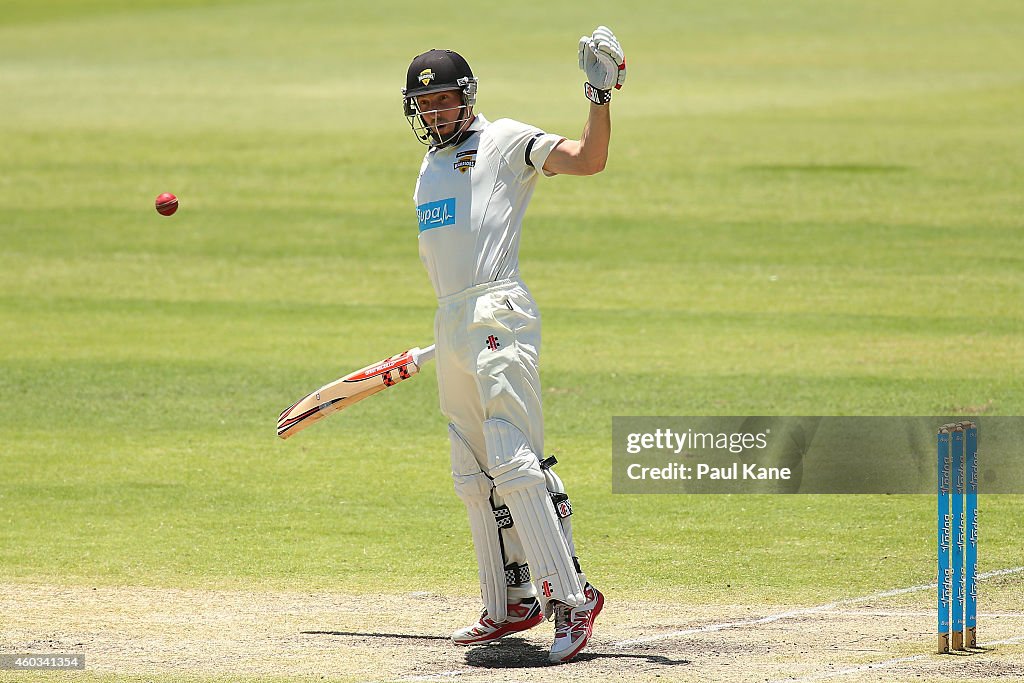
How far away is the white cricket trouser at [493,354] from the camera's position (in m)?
6.09

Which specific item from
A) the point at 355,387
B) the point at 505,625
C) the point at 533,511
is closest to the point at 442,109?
the point at 355,387

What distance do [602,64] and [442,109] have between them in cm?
76

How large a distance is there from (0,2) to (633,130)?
1223 inches

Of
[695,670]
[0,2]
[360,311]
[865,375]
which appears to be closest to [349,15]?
[0,2]

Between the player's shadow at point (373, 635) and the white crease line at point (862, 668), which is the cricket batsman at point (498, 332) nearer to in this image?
the player's shadow at point (373, 635)

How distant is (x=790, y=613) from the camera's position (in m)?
6.84

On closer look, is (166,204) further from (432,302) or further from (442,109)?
(432,302)

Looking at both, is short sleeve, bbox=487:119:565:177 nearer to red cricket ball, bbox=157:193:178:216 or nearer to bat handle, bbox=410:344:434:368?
bat handle, bbox=410:344:434:368

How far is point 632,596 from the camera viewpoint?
7.26 m

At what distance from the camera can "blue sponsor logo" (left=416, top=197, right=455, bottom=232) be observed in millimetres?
6242

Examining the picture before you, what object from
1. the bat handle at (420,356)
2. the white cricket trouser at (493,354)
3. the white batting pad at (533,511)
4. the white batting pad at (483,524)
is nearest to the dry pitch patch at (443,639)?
the white batting pad at (483,524)

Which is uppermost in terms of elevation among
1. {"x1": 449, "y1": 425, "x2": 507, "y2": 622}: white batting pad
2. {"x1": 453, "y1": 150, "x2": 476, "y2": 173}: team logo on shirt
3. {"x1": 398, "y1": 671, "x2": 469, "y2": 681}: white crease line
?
{"x1": 453, "y1": 150, "x2": 476, "y2": 173}: team logo on shirt

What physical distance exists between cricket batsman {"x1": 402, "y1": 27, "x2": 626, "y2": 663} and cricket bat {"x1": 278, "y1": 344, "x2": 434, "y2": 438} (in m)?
0.42

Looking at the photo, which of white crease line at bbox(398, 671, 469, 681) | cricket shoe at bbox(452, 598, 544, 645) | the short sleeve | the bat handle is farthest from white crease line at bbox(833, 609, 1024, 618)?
the short sleeve
